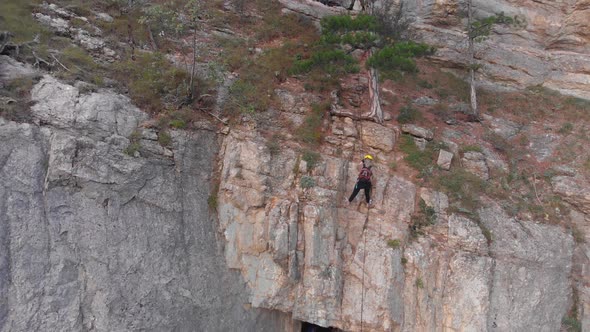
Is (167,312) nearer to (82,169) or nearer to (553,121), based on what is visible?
(82,169)

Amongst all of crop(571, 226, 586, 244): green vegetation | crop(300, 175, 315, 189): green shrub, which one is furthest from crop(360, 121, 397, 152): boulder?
crop(571, 226, 586, 244): green vegetation

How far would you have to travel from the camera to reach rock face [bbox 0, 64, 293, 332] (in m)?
10.2

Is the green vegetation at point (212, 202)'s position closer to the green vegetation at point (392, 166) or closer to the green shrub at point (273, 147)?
the green shrub at point (273, 147)

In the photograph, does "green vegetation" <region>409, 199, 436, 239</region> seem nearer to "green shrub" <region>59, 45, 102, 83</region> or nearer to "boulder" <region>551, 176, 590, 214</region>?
"boulder" <region>551, 176, 590, 214</region>

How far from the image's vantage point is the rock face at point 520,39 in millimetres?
20453

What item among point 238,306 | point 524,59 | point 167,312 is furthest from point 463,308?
point 524,59

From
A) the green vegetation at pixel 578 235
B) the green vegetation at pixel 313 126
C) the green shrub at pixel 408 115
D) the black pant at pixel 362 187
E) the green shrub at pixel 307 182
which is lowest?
the green shrub at pixel 307 182

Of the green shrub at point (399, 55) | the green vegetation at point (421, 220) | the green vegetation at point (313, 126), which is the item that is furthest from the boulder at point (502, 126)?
the green vegetation at point (313, 126)

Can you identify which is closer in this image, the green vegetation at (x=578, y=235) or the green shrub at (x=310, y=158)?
the green vegetation at (x=578, y=235)

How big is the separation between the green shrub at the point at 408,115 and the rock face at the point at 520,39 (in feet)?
20.2

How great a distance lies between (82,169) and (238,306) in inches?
244

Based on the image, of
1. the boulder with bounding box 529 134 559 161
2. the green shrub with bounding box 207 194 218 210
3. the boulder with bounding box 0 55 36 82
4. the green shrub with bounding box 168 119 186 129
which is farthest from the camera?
the boulder with bounding box 529 134 559 161

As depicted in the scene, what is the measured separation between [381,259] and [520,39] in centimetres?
1731

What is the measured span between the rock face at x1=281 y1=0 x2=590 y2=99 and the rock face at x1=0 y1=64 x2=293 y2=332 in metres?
13.1
